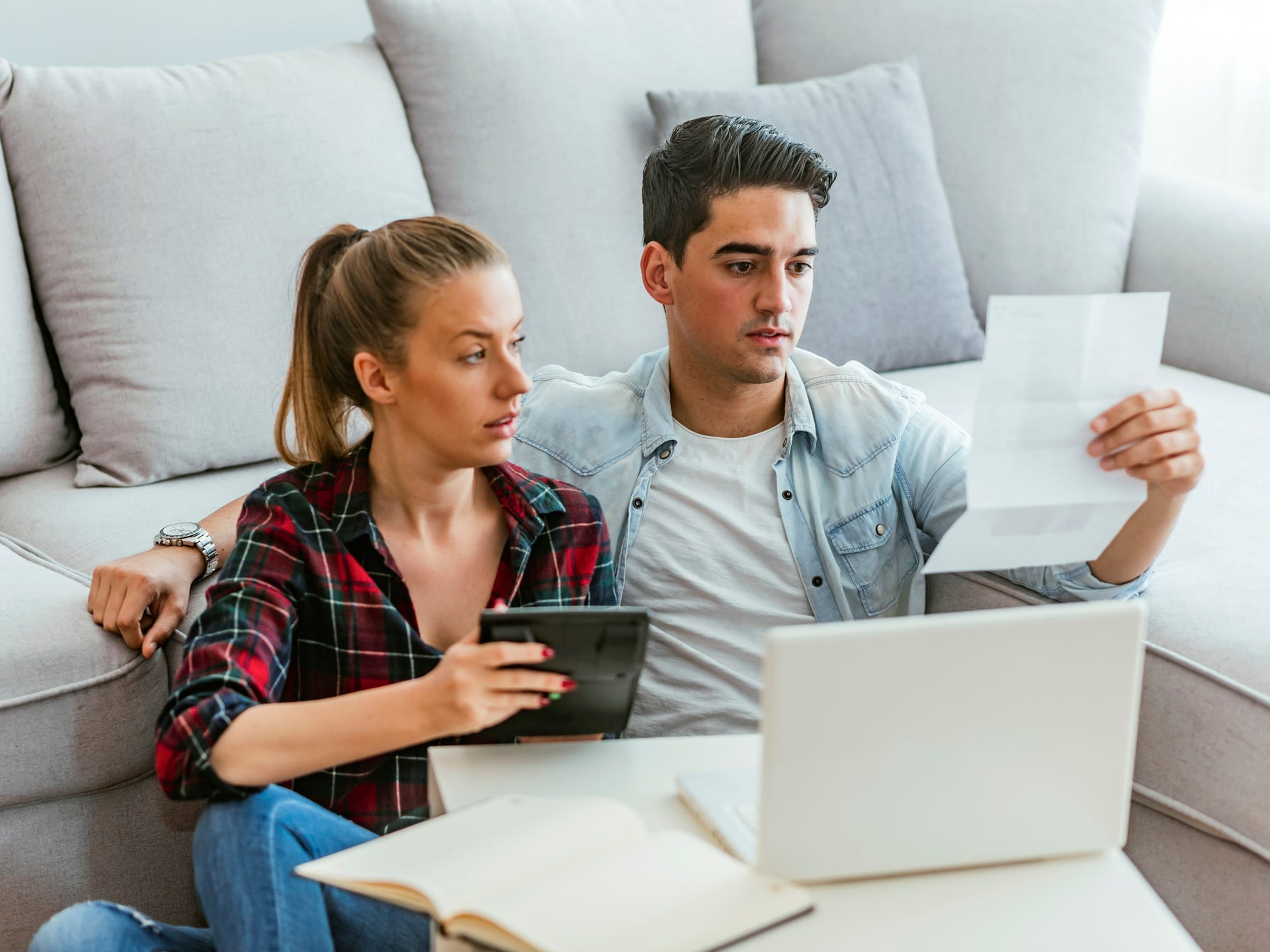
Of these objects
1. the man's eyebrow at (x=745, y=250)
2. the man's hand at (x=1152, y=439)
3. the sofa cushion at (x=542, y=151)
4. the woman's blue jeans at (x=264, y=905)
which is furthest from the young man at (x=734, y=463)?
the sofa cushion at (x=542, y=151)

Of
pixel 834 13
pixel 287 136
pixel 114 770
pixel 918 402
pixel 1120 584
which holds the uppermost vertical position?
pixel 834 13

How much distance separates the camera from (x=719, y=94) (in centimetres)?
194

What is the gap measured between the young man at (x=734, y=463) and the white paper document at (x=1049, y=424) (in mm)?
240

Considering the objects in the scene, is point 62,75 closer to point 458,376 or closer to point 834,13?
point 458,376

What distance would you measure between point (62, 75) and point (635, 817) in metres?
1.32

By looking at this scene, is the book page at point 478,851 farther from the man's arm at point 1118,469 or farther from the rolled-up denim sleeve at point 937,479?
the rolled-up denim sleeve at point 937,479

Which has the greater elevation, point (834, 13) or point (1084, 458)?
point (834, 13)

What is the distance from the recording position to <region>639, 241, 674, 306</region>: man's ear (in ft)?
4.68

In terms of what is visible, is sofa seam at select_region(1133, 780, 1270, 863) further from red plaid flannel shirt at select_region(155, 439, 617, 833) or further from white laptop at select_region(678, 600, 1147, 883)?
red plaid flannel shirt at select_region(155, 439, 617, 833)

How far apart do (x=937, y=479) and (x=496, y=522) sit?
1.54 ft

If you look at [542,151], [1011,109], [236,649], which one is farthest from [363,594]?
[1011,109]

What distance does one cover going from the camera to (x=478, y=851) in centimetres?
79

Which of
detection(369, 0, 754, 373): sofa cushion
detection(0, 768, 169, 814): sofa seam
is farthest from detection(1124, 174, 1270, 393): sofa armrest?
detection(0, 768, 169, 814): sofa seam

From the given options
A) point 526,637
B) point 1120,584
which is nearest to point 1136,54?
point 1120,584
